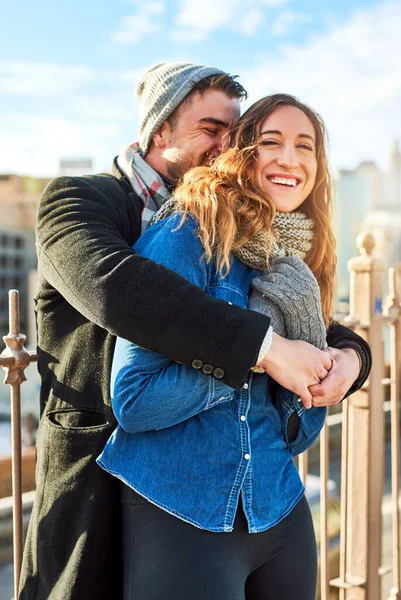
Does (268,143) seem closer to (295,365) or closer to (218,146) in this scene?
(218,146)

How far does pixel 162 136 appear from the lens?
2041 millimetres

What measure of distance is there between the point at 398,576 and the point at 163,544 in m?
2.33

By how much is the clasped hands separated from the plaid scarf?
1.64 ft

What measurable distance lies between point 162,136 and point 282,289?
0.74 m

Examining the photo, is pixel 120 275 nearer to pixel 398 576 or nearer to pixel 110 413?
pixel 110 413

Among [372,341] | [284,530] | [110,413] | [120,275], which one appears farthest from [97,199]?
[372,341]

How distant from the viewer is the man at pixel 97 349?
1396 mm

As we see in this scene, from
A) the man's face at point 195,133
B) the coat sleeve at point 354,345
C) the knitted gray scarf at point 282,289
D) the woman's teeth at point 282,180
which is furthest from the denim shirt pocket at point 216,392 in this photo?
the man's face at point 195,133

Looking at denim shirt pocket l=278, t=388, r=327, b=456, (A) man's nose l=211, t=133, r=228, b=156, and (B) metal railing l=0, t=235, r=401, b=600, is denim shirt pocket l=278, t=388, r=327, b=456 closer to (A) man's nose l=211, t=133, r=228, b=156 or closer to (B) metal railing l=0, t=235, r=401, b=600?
(A) man's nose l=211, t=133, r=228, b=156

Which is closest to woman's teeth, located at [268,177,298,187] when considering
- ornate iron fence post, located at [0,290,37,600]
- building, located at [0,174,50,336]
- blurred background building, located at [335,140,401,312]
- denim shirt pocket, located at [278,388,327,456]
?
denim shirt pocket, located at [278,388,327,456]

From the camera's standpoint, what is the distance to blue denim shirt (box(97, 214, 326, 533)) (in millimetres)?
1424

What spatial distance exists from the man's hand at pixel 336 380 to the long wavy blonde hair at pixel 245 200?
198 millimetres

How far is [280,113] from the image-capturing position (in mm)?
1767

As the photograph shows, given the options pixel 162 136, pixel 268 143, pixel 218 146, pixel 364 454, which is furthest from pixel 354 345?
pixel 364 454
